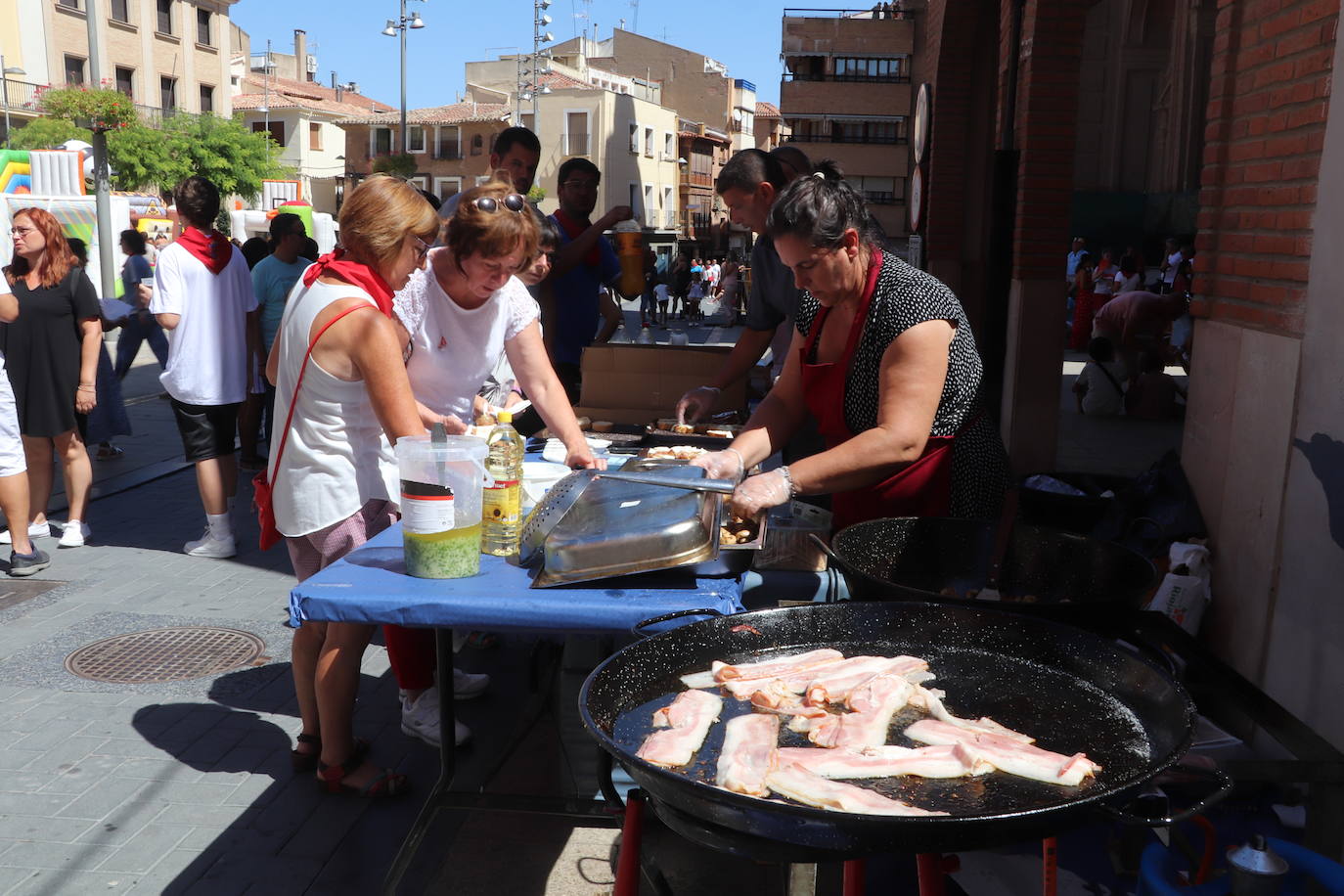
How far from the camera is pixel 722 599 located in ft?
8.33

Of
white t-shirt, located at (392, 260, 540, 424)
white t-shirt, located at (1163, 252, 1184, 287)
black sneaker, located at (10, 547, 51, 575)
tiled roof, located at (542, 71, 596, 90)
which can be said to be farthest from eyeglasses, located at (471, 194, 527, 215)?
tiled roof, located at (542, 71, 596, 90)

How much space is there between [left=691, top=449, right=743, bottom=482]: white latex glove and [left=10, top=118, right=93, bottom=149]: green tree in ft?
138

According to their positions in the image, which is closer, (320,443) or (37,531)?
(320,443)

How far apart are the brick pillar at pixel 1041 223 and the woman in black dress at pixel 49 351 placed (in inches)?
249

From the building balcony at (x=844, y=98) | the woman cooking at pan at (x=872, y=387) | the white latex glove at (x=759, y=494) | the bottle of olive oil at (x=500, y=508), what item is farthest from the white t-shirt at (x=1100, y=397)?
the building balcony at (x=844, y=98)

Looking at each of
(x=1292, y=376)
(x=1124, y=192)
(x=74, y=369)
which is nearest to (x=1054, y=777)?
(x=1292, y=376)

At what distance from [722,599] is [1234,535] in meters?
2.39

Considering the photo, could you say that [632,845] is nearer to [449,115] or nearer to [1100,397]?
[1100,397]

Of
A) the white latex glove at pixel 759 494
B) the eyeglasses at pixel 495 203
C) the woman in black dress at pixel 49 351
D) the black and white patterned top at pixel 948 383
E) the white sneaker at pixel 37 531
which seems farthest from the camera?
the white sneaker at pixel 37 531

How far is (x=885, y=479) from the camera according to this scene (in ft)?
10.6

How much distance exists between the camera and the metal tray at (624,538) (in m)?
2.54

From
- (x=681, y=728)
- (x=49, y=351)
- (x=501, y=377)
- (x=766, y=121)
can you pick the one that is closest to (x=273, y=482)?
(x=501, y=377)

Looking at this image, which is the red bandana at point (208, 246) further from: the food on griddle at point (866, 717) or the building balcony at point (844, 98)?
the building balcony at point (844, 98)

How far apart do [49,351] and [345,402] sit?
414 cm
